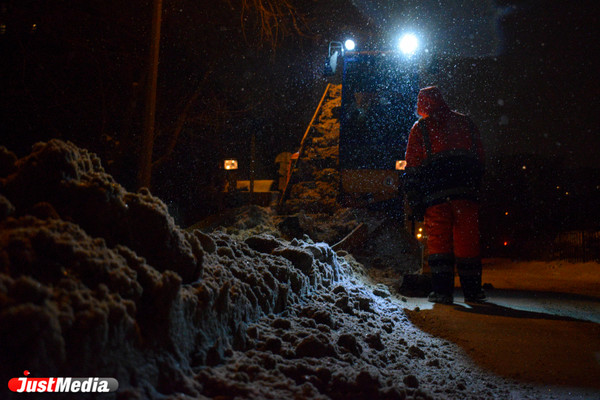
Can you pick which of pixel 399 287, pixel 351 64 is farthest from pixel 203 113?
pixel 399 287

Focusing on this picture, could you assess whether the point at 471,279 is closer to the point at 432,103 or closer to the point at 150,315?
the point at 432,103

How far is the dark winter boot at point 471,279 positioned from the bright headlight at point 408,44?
803 centimetres

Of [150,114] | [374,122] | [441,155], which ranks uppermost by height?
[374,122]

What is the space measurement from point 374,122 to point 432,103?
241 inches

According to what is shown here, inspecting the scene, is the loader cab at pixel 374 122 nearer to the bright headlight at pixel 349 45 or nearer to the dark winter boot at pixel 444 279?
the bright headlight at pixel 349 45

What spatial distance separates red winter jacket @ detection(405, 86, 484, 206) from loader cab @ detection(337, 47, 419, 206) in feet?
16.4

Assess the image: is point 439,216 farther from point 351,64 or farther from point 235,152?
point 235,152

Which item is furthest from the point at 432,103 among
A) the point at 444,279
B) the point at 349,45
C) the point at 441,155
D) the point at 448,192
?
the point at 349,45

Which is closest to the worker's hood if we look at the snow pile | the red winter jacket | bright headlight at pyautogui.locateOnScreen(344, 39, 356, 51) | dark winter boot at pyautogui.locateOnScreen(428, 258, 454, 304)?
the red winter jacket

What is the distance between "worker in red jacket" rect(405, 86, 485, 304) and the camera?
16.7 ft

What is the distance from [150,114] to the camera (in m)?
9.31

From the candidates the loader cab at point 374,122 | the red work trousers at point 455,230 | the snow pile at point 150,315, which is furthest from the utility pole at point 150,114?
the snow pile at point 150,315

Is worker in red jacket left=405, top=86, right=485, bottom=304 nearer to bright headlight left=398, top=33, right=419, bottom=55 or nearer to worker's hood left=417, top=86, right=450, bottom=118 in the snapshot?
worker's hood left=417, top=86, right=450, bottom=118

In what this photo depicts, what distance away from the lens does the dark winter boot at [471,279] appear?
511 cm
